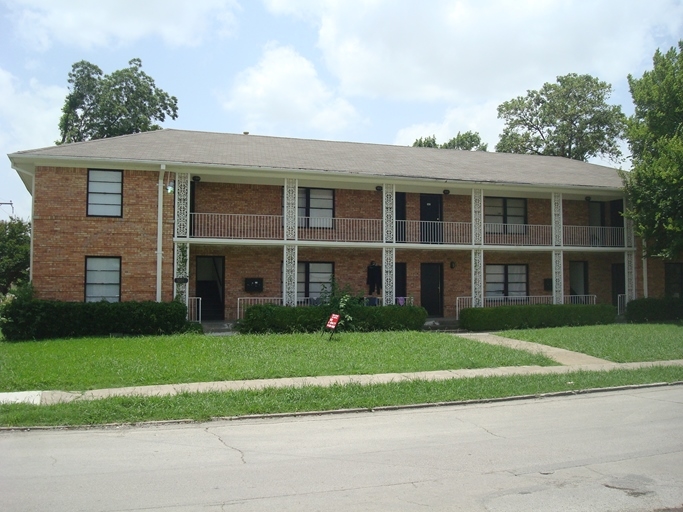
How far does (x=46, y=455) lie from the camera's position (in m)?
7.15

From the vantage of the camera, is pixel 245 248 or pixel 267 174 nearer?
pixel 267 174

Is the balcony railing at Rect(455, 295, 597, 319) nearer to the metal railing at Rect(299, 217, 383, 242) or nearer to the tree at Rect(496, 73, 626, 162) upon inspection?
the metal railing at Rect(299, 217, 383, 242)

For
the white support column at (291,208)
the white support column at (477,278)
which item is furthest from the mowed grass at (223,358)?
the white support column at (477,278)

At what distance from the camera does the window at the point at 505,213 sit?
25094 millimetres

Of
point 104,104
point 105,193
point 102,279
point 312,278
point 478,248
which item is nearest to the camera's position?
point 102,279

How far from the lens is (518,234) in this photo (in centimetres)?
2508

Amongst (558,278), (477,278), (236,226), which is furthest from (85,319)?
(558,278)

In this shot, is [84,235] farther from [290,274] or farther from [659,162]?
[659,162]

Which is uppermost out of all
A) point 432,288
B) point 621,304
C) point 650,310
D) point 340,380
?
point 432,288

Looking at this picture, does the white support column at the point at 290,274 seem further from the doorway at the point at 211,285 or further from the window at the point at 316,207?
the doorway at the point at 211,285

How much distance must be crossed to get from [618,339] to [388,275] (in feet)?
25.0

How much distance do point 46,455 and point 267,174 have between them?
47.7ft

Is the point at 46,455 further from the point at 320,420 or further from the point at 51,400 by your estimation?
the point at 320,420

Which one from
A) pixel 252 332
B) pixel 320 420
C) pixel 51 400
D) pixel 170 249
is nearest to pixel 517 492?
pixel 320 420
